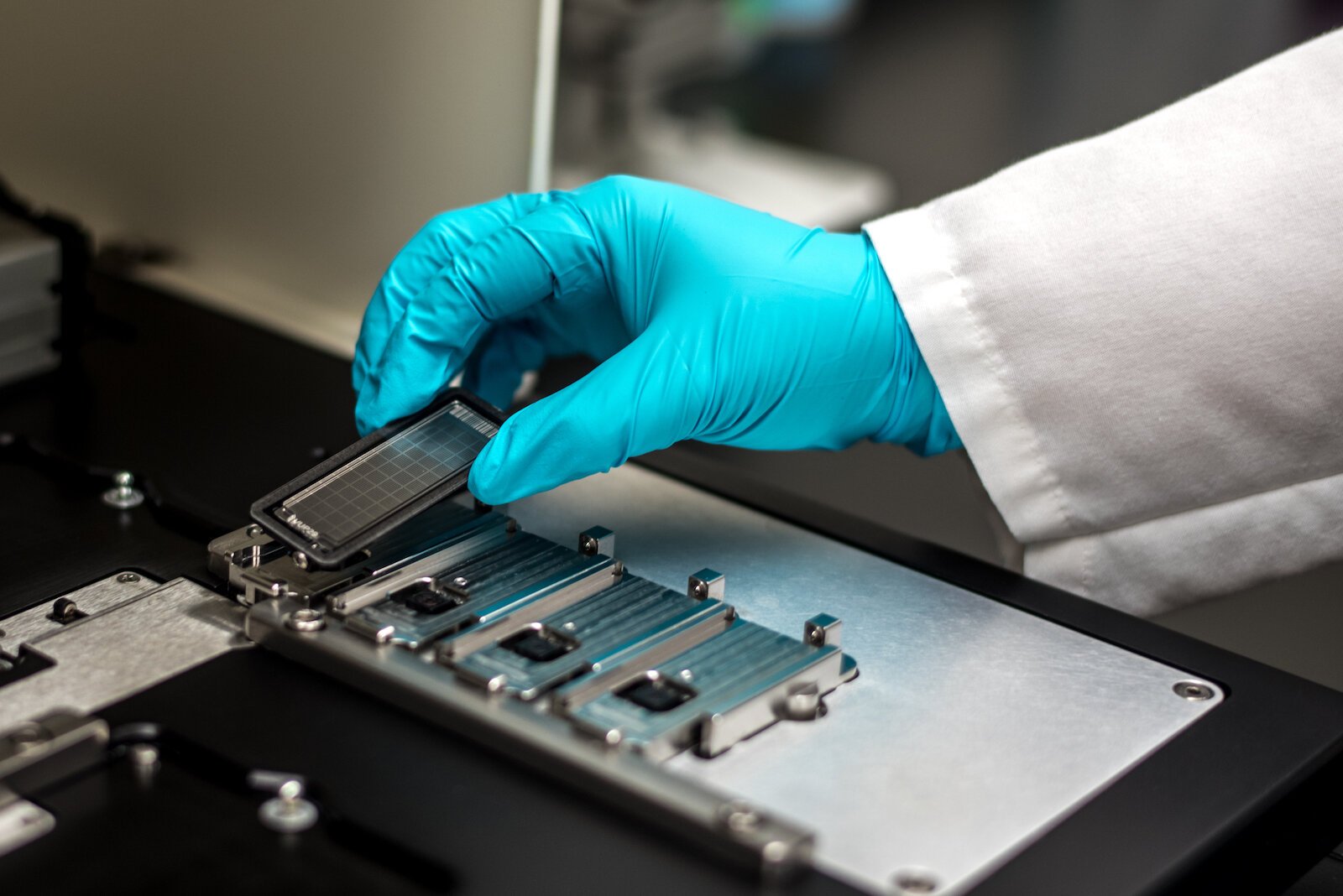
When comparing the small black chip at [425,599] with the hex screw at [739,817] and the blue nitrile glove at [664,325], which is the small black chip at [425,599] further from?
the hex screw at [739,817]

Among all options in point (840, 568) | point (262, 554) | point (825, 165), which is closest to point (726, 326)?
point (840, 568)

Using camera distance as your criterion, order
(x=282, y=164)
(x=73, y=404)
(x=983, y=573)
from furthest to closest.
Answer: (x=282, y=164)
(x=73, y=404)
(x=983, y=573)

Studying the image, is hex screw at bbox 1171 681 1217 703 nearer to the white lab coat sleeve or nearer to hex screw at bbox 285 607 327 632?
the white lab coat sleeve

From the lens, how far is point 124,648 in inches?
28.0

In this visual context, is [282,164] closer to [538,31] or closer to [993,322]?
[538,31]

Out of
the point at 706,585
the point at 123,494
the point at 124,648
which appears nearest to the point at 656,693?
the point at 706,585

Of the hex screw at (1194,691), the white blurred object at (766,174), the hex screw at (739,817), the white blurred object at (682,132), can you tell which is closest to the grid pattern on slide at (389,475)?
the hex screw at (739,817)

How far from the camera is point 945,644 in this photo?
0.76m

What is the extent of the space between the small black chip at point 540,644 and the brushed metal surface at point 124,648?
0.14 metres

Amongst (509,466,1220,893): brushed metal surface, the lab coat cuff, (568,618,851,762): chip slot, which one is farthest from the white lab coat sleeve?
(568,618,851,762): chip slot

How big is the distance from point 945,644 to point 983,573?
0.31 feet

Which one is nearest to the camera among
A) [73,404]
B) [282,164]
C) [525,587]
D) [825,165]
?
[525,587]

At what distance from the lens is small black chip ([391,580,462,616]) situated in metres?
0.72

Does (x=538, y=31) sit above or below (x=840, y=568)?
above
